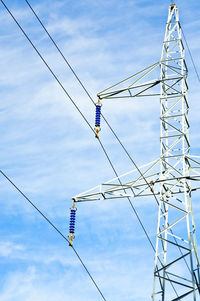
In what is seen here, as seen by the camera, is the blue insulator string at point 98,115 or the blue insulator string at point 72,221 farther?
the blue insulator string at point 98,115

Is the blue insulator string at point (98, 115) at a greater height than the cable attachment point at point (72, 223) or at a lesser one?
greater

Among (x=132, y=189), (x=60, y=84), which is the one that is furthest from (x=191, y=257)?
(x=60, y=84)

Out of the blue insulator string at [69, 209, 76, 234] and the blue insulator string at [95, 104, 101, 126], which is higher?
the blue insulator string at [95, 104, 101, 126]

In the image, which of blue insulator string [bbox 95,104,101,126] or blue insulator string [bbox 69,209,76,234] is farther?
blue insulator string [bbox 95,104,101,126]

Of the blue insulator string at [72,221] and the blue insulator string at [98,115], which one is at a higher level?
the blue insulator string at [98,115]

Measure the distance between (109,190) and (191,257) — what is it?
5.01 metres

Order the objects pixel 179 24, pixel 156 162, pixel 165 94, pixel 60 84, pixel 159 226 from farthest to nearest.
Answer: pixel 179 24, pixel 165 94, pixel 156 162, pixel 159 226, pixel 60 84

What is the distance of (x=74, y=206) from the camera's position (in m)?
23.4

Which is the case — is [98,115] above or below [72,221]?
above

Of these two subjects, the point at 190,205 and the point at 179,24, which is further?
the point at 179,24

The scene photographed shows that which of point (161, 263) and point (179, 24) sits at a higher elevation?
point (179, 24)

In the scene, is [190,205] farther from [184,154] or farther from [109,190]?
[109,190]

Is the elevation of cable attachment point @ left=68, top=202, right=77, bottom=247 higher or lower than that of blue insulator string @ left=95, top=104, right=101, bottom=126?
lower

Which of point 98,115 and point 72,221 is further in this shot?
point 98,115
